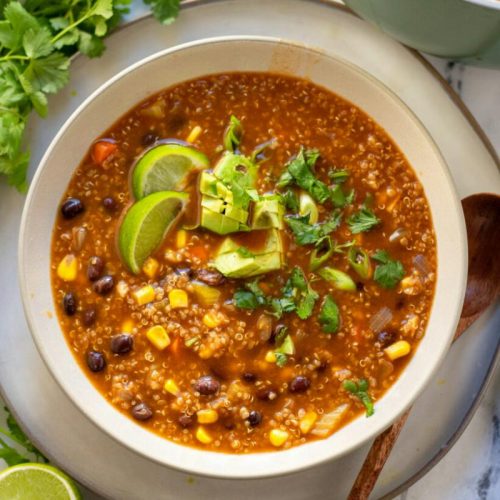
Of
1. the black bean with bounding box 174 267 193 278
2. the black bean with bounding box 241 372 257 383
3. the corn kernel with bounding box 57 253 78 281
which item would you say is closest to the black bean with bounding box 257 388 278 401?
the black bean with bounding box 241 372 257 383

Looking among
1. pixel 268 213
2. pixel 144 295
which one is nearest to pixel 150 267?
pixel 144 295

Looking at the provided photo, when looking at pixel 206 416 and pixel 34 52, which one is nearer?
pixel 34 52

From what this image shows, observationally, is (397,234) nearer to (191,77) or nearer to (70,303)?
(191,77)

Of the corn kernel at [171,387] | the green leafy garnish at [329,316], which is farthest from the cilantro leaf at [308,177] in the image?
the corn kernel at [171,387]

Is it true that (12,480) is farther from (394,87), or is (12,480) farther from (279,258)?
(394,87)

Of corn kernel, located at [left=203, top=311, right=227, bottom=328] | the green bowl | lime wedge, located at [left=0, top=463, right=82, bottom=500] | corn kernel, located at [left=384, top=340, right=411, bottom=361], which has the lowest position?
lime wedge, located at [left=0, top=463, right=82, bottom=500]

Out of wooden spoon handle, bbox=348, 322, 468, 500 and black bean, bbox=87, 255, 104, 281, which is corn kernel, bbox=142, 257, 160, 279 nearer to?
black bean, bbox=87, 255, 104, 281
